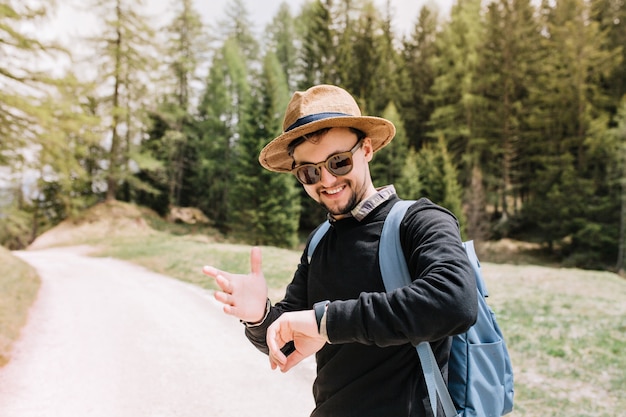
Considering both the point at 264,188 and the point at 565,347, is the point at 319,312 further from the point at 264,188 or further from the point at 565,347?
the point at 264,188

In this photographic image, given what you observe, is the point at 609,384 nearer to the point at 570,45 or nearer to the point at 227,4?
the point at 570,45

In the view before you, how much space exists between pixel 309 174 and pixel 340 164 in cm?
13

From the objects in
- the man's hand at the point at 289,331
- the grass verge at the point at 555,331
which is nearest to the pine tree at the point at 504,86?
the grass verge at the point at 555,331

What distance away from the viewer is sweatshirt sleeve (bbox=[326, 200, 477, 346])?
3.28ft

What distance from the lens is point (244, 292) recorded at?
147 cm

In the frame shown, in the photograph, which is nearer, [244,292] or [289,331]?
[289,331]

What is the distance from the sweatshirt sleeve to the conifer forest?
22.7 meters

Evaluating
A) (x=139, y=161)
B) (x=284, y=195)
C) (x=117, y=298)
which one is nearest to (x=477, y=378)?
(x=117, y=298)

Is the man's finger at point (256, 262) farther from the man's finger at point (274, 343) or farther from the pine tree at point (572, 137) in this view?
the pine tree at point (572, 137)

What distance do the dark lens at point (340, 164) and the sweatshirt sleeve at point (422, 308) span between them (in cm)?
46

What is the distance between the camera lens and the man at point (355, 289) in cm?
103

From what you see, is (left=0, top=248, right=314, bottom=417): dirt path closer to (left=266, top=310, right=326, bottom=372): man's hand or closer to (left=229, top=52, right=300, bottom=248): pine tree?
(left=266, top=310, right=326, bottom=372): man's hand

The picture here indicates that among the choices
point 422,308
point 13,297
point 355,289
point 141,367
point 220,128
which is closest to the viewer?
point 422,308

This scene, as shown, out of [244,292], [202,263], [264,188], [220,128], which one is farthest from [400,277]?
[220,128]
